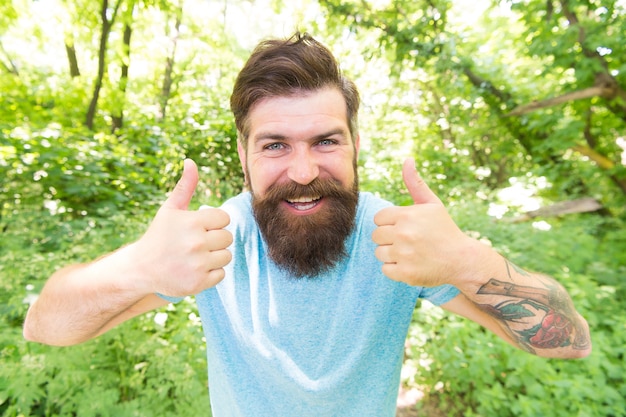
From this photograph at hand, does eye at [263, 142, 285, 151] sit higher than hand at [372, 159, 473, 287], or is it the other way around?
eye at [263, 142, 285, 151]

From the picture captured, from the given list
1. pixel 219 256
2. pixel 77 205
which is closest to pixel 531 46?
pixel 219 256

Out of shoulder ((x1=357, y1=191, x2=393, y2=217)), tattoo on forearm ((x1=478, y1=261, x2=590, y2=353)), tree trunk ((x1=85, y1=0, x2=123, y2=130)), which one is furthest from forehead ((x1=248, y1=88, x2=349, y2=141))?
tree trunk ((x1=85, y1=0, x2=123, y2=130))

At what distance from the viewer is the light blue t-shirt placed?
1276 mm

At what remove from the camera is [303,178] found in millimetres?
1334

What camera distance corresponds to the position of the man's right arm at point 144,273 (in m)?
0.98

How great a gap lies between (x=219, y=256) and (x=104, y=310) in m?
0.44

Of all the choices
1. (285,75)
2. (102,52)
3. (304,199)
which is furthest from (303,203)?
(102,52)

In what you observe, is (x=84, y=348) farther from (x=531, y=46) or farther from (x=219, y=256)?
(x=531, y=46)

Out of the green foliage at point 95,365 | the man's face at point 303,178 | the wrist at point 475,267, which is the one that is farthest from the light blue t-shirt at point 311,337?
the green foliage at point 95,365

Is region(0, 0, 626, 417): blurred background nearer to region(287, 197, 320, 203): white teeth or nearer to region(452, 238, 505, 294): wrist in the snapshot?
region(287, 197, 320, 203): white teeth

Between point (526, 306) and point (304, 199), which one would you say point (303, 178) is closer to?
point (304, 199)

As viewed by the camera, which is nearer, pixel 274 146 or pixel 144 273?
pixel 144 273

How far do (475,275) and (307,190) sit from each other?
677 mm

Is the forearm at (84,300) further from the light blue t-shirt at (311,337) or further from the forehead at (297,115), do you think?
the forehead at (297,115)
